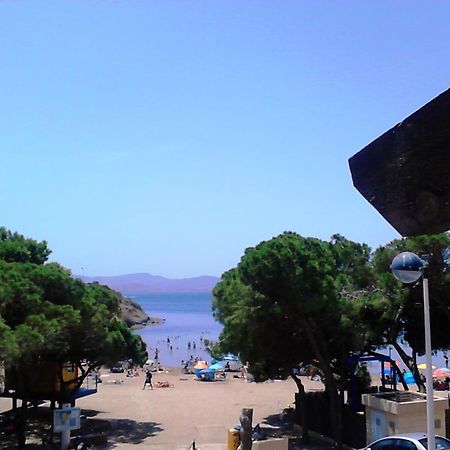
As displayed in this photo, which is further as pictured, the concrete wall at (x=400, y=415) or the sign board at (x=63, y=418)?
the sign board at (x=63, y=418)

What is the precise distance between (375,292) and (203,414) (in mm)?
11246

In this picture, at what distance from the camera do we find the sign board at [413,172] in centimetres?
158

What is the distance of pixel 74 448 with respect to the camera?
62.6ft

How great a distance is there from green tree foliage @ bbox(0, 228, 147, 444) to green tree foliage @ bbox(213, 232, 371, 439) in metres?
4.02

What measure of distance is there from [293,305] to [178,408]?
13723 mm

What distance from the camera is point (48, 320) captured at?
16.8m

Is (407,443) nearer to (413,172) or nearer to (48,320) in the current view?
(48,320)

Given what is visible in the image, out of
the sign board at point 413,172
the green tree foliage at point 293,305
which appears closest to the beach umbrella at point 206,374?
the green tree foliage at point 293,305

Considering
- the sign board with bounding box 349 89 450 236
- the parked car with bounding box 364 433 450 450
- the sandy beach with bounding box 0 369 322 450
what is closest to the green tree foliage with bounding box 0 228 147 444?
the sandy beach with bounding box 0 369 322 450

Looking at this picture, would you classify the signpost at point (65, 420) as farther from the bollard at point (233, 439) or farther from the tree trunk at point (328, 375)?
the tree trunk at point (328, 375)

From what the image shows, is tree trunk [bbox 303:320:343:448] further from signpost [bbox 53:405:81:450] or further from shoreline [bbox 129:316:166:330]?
shoreline [bbox 129:316:166:330]

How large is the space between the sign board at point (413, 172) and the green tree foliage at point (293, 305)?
15.1 meters

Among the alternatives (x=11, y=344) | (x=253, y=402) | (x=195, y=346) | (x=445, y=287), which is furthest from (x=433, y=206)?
(x=195, y=346)

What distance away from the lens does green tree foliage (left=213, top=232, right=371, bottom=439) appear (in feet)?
55.8
